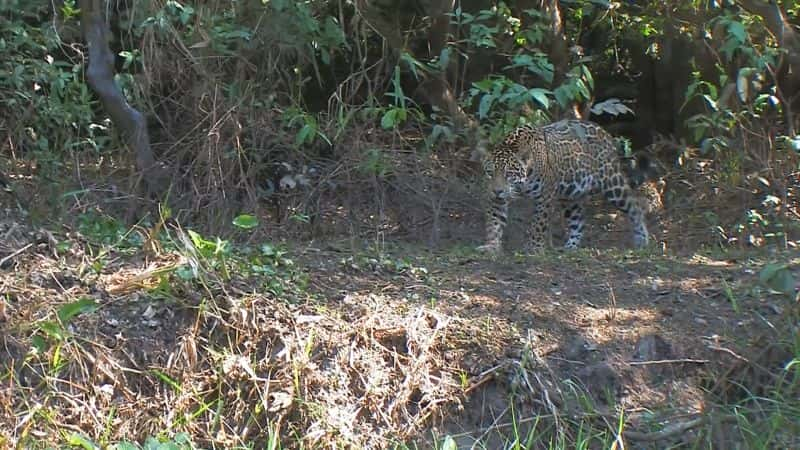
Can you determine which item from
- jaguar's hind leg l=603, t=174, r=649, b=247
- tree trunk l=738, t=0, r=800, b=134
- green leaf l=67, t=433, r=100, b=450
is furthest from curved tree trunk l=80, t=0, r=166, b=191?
tree trunk l=738, t=0, r=800, b=134

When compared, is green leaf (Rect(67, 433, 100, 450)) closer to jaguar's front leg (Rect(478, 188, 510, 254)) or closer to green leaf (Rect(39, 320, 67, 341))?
green leaf (Rect(39, 320, 67, 341))

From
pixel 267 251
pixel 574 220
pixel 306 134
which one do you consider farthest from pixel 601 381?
pixel 574 220

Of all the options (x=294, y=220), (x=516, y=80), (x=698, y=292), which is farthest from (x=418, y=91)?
(x=698, y=292)

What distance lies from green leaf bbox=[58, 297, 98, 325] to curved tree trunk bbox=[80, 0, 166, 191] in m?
2.38

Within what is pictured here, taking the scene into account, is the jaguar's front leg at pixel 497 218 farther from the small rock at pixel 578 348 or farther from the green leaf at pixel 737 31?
the small rock at pixel 578 348

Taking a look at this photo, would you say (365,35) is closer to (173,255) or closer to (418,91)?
(418,91)

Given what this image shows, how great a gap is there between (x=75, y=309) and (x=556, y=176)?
15.2ft

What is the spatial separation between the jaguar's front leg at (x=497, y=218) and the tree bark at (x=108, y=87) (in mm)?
2449

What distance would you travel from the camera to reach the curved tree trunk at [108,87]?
7.82 metres

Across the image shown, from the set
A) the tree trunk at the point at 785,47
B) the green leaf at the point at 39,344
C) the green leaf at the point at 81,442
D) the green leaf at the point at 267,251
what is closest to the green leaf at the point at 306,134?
the green leaf at the point at 267,251

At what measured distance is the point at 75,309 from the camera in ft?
17.6

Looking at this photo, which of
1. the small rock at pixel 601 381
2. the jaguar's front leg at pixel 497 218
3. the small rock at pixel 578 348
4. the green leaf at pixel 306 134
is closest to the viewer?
the small rock at pixel 601 381

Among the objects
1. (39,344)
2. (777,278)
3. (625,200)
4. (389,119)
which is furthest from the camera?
(625,200)

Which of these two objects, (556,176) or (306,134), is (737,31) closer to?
(556,176)
